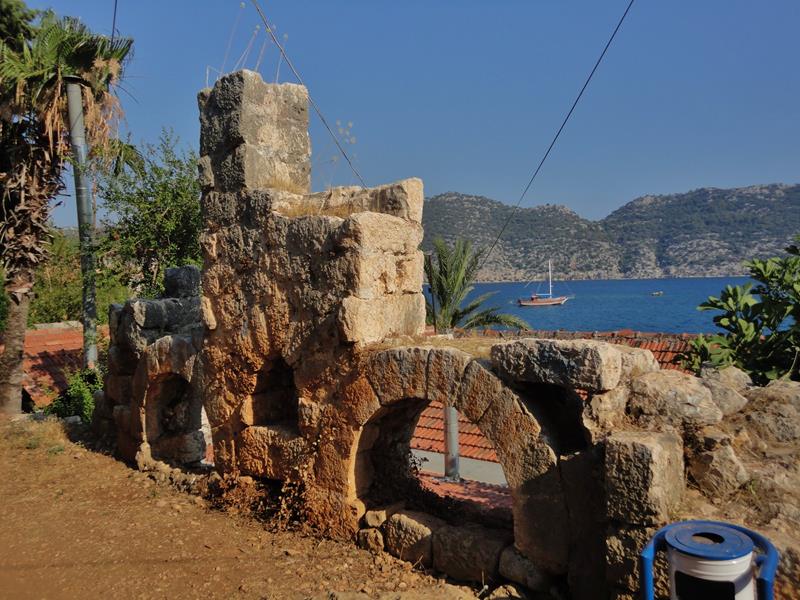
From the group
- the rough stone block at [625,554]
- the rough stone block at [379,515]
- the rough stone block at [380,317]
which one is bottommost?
the rough stone block at [379,515]

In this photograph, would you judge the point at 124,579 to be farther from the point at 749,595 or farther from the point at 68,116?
the point at 68,116

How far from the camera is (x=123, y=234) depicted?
12.6 m

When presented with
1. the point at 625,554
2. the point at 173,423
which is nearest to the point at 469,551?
the point at 625,554

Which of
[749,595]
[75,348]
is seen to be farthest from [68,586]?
[75,348]

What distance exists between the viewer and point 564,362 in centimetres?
415

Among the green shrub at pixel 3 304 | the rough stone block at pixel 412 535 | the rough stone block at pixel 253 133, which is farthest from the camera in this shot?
the green shrub at pixel 3 304

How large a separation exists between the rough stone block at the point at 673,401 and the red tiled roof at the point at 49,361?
1317cm

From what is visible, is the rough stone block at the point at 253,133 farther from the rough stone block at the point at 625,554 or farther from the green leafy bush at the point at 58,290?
the green leafy bush at the point at 58,290

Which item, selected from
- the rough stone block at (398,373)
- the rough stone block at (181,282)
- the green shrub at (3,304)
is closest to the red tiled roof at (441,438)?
the rough stone block at (181,282)

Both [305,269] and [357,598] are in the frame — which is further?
[305,269]

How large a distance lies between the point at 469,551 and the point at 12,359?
1202cm

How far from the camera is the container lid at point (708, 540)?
2.56 m

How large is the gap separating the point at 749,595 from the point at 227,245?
18.2ft

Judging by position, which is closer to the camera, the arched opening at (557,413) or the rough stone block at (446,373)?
the arched opening at (557,413)
